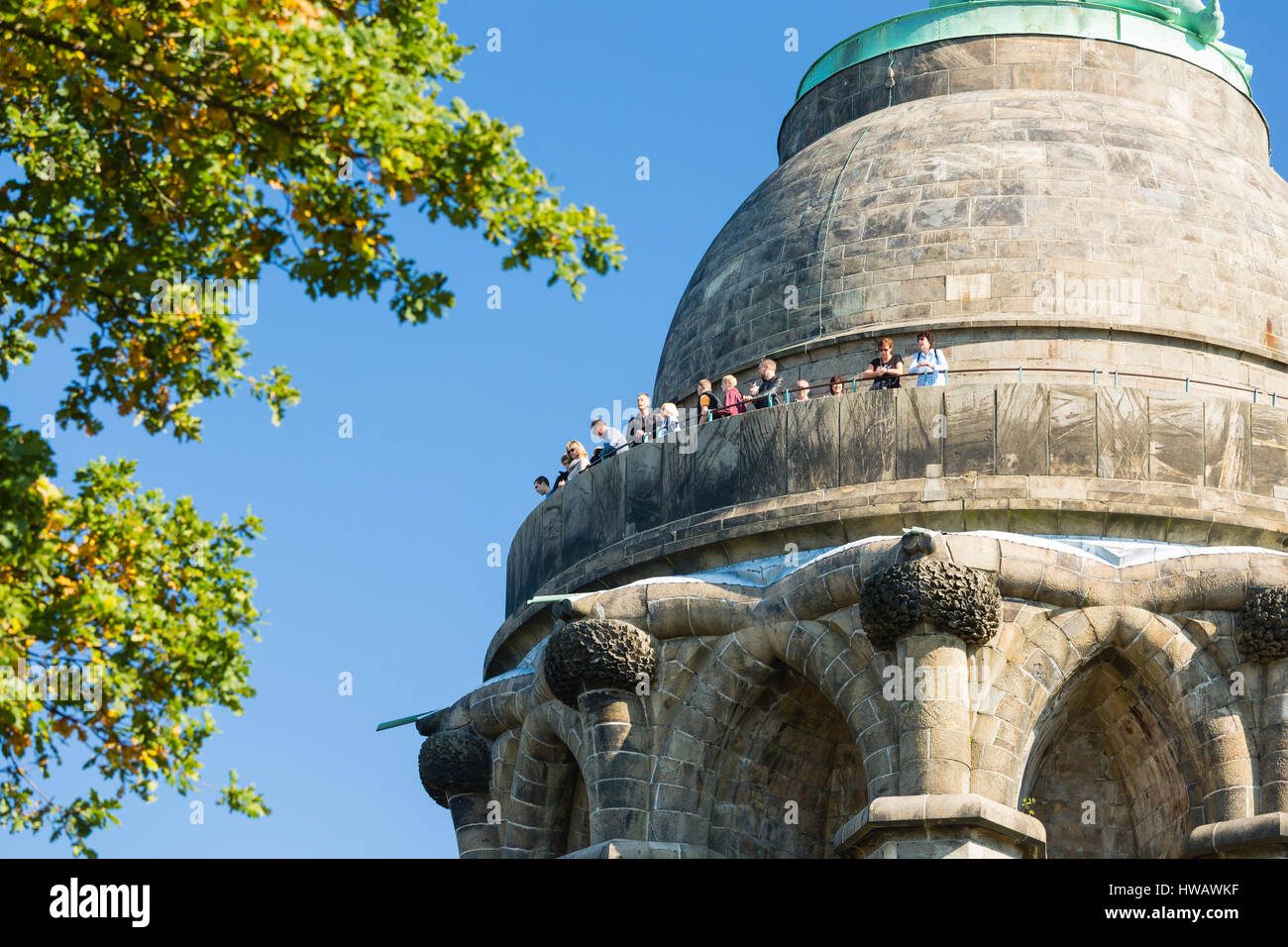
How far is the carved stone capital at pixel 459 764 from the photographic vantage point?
32406 millimetres

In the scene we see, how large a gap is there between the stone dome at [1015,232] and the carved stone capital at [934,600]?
201 inches

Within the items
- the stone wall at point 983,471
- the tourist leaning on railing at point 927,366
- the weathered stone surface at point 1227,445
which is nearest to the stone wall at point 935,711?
the stone wall at point 983,471

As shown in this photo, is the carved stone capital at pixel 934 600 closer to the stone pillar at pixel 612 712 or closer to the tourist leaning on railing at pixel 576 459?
the stone pillar at pixel 612 712

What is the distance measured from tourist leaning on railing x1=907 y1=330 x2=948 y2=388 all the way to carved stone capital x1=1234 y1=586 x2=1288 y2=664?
454 cm

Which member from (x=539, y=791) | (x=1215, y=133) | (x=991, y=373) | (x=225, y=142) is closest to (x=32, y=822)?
(x=225, y=142)

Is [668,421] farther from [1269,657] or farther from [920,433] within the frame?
[1269,657]

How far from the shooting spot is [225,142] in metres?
18.0

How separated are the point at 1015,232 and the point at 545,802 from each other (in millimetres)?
9418

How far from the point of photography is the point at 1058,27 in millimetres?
35375

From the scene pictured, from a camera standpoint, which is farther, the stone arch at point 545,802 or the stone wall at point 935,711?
the stone arch at point 545,802

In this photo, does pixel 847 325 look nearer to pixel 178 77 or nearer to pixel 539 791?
pixel 539 791

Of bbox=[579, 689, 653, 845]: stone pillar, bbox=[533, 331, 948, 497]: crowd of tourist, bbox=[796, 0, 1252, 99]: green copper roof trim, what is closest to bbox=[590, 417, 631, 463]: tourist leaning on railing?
bbox=[533, 331, 948, 497]: crowd of tourist

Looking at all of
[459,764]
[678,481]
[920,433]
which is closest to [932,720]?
[920,433]
